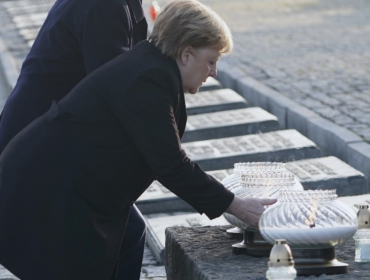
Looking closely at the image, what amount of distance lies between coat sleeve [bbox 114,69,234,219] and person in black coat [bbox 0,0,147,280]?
444 mm

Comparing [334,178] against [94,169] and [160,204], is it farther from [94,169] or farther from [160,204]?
[94,169]

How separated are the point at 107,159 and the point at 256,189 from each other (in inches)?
23.3

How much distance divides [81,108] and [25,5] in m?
18.0

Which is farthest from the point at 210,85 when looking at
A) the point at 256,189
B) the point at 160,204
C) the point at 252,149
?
the point at 256,189

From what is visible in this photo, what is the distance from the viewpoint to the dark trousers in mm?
4289

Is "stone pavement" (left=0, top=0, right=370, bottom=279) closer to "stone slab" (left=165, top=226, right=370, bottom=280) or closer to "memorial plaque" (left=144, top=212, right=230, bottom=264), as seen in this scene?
"memorial plaque" (left=144, top=212, right=230, bottom=264)

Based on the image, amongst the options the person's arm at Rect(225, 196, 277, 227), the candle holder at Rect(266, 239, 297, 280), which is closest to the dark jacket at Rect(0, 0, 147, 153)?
the person's arm at Rect(225, 196, 277, 227)

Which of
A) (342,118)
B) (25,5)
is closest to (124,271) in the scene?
(342,118)

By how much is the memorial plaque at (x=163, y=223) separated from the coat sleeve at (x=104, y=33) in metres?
2.13

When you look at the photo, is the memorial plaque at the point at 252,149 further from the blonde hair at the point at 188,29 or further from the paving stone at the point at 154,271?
the blonde hair at the point at 188,29

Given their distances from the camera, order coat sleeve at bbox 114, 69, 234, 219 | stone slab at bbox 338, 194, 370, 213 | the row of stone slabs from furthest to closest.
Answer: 1. the row of stone slabs
2. stone slab at bbox 338, 194, 370, 213
3. coat sleeve at bbox 114, 69, 234, 219

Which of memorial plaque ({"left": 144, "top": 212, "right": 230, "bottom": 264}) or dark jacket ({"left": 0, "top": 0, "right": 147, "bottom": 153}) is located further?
memorial plaque ({"left": 144, "top": 212, "right": 230, "bottom": 264})

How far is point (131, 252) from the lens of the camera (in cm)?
430

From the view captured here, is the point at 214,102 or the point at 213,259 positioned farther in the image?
the point at 214,102
